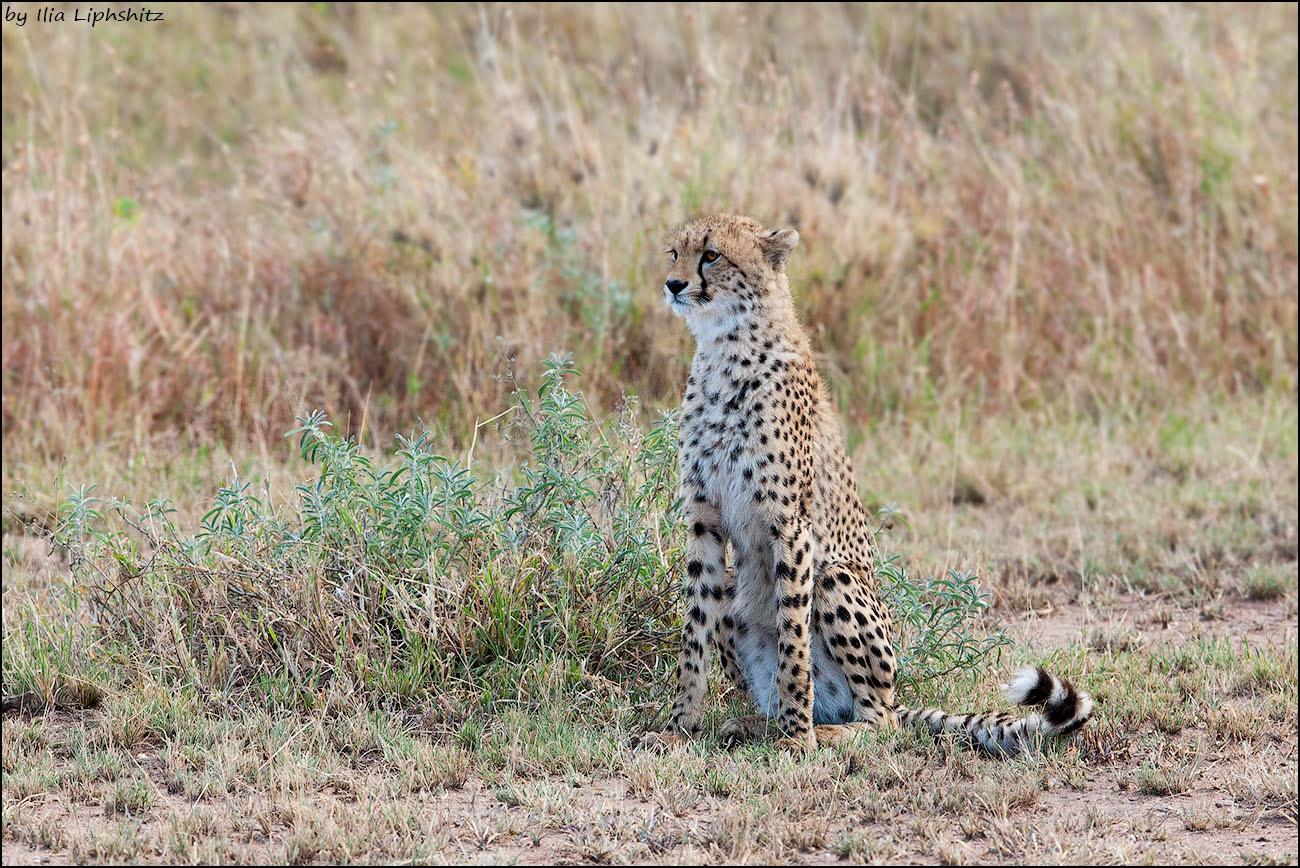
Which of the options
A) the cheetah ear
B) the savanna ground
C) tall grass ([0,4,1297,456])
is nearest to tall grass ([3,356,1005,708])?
the savanna ground

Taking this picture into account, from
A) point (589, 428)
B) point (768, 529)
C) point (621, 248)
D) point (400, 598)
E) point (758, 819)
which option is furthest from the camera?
point (621, 248)

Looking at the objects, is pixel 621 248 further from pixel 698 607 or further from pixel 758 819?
pixel 758 819

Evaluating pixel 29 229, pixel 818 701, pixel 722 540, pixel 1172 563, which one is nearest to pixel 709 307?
pixel 722 540

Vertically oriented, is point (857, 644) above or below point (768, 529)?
below

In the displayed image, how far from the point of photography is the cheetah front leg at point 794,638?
3.24 metres

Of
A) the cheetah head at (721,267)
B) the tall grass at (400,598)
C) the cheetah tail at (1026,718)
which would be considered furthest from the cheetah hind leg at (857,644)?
the cheetah head at (721,267)

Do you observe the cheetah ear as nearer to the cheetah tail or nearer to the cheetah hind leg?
the cheetah hind leg

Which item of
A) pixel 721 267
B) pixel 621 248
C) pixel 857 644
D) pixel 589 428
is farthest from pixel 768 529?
pixel 621 248

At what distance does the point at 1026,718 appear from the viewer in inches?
124

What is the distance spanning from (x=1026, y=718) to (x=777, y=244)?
1184 mm

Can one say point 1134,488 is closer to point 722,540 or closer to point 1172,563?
point 1172,563

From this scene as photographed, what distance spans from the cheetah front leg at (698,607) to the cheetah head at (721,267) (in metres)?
0.43

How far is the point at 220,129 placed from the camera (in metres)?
9.36

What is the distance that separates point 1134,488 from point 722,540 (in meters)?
2.67
